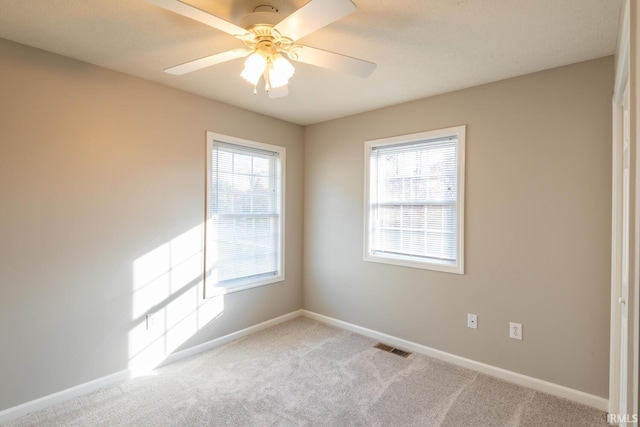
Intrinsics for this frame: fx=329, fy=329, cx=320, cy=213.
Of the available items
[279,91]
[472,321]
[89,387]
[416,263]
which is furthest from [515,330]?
[89,387]

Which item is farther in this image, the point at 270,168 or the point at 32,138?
the point at 270,168

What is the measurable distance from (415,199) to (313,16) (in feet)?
7.10

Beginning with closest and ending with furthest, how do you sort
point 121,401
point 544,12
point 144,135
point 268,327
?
point 544,12
point 121,401
point 144,135
point 268,327

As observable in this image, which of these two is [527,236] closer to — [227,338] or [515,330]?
[515,330]

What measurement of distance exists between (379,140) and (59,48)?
8.69 ft

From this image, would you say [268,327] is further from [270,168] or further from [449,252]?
[449,252]

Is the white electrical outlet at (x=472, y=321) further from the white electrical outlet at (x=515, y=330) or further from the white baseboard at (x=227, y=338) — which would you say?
the white baseboard at (x=227, y=338)

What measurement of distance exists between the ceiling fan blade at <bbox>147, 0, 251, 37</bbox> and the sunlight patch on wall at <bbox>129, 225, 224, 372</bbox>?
6.38ft

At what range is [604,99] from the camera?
221cm

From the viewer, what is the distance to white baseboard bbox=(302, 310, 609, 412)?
→ 89.9 inches

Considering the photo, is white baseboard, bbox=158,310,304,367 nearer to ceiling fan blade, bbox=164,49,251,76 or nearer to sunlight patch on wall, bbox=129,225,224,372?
sunlight patch on wall, bbox=129,225,224,372

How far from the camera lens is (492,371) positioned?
268 centimetres

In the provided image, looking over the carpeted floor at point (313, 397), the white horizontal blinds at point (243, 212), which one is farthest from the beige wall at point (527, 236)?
the white horizontal blinds at point (243, 212)

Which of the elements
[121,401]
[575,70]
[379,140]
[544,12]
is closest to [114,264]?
[121,401]
